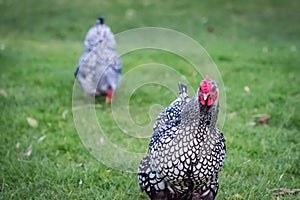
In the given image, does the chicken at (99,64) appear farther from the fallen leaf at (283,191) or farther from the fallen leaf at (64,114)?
the fallen leaf at (283,191)

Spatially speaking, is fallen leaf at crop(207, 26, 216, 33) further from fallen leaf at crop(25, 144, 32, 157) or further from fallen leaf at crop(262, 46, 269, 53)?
fallen leaf at crop(25, 144, 32, 157)

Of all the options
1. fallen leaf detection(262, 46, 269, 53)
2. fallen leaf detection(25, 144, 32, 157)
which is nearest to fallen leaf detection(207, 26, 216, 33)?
fallen leaf detection(262, 46, 269, 53)

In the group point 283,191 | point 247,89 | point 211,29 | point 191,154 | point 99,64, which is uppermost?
point 191,154

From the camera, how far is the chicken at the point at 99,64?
5.43 m

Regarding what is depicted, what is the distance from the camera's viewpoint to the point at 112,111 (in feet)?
17.5

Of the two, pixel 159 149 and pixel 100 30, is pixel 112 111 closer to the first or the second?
pixel 100 30

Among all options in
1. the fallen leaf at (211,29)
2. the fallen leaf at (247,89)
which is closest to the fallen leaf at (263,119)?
the fallen leaf at (247,89)

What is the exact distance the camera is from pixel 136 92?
593 centimetres

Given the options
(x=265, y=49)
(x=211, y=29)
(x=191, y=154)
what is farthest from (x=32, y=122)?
(x=211, y=29)

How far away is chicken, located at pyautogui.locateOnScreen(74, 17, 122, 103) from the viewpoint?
5434mm

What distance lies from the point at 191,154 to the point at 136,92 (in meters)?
3.29

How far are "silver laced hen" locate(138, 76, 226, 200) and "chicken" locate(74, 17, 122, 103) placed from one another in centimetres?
269

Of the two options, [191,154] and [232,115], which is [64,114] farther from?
[191,154]

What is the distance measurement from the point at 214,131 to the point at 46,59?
17.2 feet
